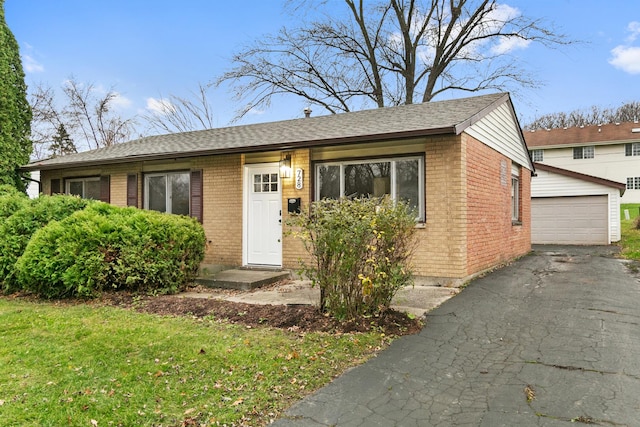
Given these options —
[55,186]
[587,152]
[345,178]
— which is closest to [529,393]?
[345,178]

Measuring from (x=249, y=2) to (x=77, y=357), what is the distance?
1653 centimetres

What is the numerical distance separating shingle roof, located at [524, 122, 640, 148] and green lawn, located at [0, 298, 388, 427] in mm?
31226

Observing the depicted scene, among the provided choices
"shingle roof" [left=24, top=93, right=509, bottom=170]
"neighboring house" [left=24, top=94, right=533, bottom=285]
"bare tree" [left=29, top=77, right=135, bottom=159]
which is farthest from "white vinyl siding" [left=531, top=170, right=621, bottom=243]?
"bare tree" [left=29, top=77, right=135, bottom=159]

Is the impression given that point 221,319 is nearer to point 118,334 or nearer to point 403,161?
point 118,334

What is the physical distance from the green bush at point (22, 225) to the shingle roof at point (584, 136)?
30.7 m

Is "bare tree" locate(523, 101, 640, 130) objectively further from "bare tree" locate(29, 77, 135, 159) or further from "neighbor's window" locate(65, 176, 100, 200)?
"neighbor's window" locate(65, 176, 100, 200)

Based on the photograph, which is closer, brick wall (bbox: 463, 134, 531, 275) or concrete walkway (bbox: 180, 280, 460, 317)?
concrete walkway (bbox: 180, 280, 460, 317)

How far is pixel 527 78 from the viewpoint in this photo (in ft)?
70.5

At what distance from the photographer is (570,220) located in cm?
1731

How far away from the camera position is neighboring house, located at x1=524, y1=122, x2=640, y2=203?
96.3 ft

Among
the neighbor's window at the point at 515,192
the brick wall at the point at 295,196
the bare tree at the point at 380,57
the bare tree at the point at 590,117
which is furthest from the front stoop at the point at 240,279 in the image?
the bare tree at the point at 590,117

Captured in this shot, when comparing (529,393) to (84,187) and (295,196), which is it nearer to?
(295,196)

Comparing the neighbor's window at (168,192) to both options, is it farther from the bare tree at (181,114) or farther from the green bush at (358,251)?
the bare tree at (181,114)

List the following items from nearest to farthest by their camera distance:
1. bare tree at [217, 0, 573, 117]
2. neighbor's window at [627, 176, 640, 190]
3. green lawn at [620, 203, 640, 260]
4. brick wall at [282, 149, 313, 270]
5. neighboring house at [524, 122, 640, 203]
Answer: brick wall at [282, 149, 313, 270]
green lawn at [620, 203, 640, 260]
bare tree at [217, 0, 573, 117]
neighboring house at [524, 122, 640, 203]
neighbor's window at [627, 176, 640, 190]
